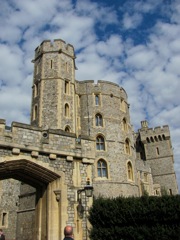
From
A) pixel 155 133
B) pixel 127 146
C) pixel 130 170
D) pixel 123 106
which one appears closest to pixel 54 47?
pixel 123 106

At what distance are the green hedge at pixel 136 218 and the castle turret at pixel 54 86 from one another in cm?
1165

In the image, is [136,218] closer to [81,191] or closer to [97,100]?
[81,191]

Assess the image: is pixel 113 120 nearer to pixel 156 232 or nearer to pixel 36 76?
pixel 36 76

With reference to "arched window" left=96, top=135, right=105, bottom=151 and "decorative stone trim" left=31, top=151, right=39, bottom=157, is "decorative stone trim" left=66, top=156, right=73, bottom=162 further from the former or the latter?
"arched window" left=96, top=135, right=105, bottom=151

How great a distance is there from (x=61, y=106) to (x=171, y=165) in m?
23.2

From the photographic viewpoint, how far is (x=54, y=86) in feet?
75.8

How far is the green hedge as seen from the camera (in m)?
9.79

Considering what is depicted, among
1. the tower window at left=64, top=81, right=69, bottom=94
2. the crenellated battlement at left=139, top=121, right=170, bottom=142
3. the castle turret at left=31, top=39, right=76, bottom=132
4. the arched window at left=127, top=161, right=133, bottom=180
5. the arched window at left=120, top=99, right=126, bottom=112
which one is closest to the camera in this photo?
the castle turret at left=31, top=39, right=76, bottom=132

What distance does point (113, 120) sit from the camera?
26.3 meters

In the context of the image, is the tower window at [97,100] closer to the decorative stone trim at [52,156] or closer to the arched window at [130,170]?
the arched window at [130,170]

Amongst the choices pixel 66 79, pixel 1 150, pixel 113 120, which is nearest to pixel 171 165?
pixel 113 120

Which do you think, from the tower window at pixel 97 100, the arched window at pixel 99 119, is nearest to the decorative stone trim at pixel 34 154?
the arched window at pixel 99 119

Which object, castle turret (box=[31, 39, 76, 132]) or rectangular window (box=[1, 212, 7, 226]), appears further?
rectangular window (box=[1, 212, 7, 226])

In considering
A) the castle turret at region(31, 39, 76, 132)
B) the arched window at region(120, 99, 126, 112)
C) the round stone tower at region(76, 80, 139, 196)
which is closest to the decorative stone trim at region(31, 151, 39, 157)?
the castle turret at region(31, 39, 76, 132)
